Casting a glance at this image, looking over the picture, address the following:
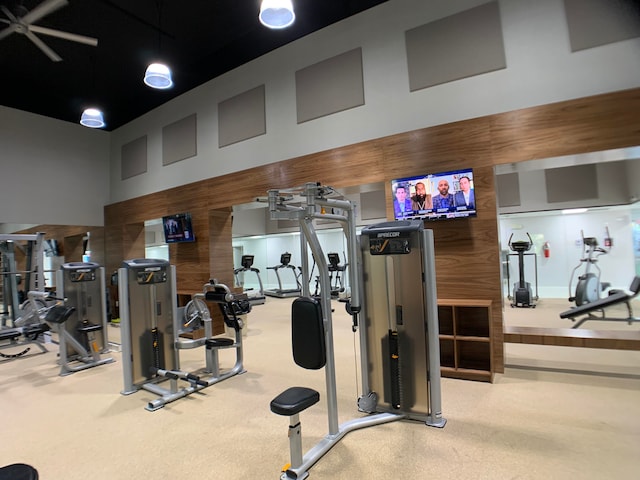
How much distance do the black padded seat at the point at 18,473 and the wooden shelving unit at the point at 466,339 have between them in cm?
380

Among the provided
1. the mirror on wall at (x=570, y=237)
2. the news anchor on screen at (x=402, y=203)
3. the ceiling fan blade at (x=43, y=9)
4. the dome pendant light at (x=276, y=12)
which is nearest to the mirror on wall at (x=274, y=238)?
the mirror on wall at (x=570, y=237)

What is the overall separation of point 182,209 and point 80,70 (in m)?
3.07

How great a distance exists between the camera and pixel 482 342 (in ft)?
13.8

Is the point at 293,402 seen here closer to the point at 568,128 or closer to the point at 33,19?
the point at 568,128

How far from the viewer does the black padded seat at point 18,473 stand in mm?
1345

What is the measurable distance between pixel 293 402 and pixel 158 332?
2904 millimetres

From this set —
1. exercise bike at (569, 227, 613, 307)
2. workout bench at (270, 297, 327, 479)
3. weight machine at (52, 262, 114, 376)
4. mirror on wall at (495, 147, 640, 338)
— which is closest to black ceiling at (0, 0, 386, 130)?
weight machine at (52, 262, 114, 376)

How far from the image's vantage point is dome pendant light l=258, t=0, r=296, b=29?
3.39m

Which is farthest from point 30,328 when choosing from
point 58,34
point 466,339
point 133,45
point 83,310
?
point 466,339

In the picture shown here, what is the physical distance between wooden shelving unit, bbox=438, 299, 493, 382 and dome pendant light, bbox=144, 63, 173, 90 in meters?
4.78

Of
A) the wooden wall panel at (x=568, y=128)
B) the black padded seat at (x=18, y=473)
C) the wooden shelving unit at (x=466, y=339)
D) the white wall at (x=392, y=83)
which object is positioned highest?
the white wall at (x=392, y=83)

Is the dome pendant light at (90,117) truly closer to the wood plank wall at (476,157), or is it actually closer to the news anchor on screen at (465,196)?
the wood plank wall at (476,157)

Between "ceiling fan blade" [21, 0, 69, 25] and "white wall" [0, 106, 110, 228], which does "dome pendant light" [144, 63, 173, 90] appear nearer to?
"ceiling fan blade" [21, 0, 69, 25]

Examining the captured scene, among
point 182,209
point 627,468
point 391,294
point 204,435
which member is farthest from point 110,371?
point 627,468
